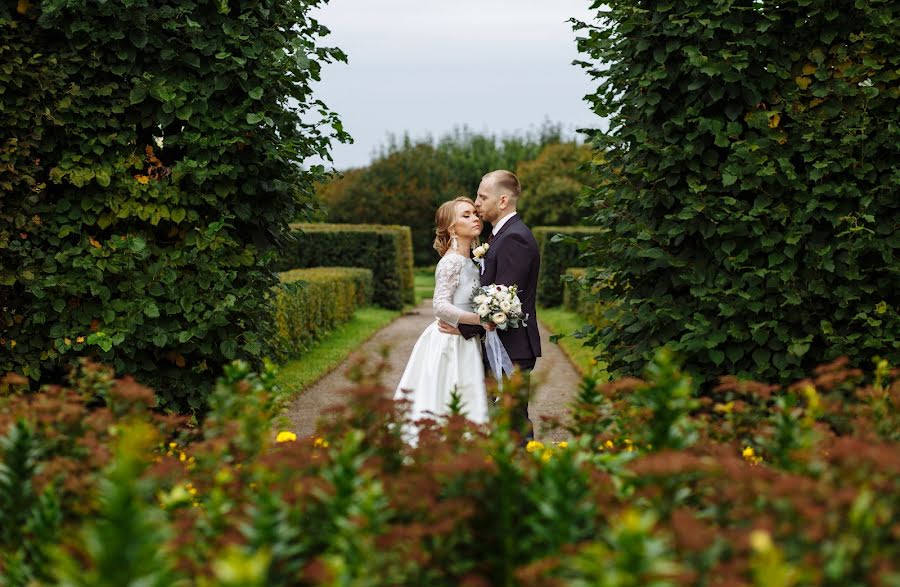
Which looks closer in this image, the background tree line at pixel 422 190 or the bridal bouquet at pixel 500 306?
the bridal bouquet at pixel 500 306

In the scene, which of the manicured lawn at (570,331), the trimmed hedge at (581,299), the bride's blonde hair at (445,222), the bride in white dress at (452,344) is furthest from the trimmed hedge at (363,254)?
the bride in white dress at (452,344)

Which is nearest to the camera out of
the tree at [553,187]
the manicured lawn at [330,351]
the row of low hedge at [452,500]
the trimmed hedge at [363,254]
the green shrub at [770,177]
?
the row of low hedge at [452,500]

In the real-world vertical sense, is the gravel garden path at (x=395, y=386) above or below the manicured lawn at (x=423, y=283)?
above

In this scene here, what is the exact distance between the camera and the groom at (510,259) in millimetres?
5613

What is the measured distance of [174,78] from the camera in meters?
5.32

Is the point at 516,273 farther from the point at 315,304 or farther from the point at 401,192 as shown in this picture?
the point at 401,192

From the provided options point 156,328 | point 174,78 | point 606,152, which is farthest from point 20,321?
point 606,152

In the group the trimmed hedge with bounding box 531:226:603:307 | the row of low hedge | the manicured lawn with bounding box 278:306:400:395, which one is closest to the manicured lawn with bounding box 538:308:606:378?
the trimmed hedge with bounding box 531:226:603:307

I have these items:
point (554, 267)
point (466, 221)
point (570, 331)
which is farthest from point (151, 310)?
point (554, 267)

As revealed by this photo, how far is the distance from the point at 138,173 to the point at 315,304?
8107mm

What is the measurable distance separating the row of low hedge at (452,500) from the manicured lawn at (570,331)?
6.15 m

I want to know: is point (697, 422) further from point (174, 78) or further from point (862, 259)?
point (174, 78)

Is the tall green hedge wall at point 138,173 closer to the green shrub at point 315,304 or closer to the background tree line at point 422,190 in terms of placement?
the green shrub at point 315,304

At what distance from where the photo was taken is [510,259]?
5.62 m
